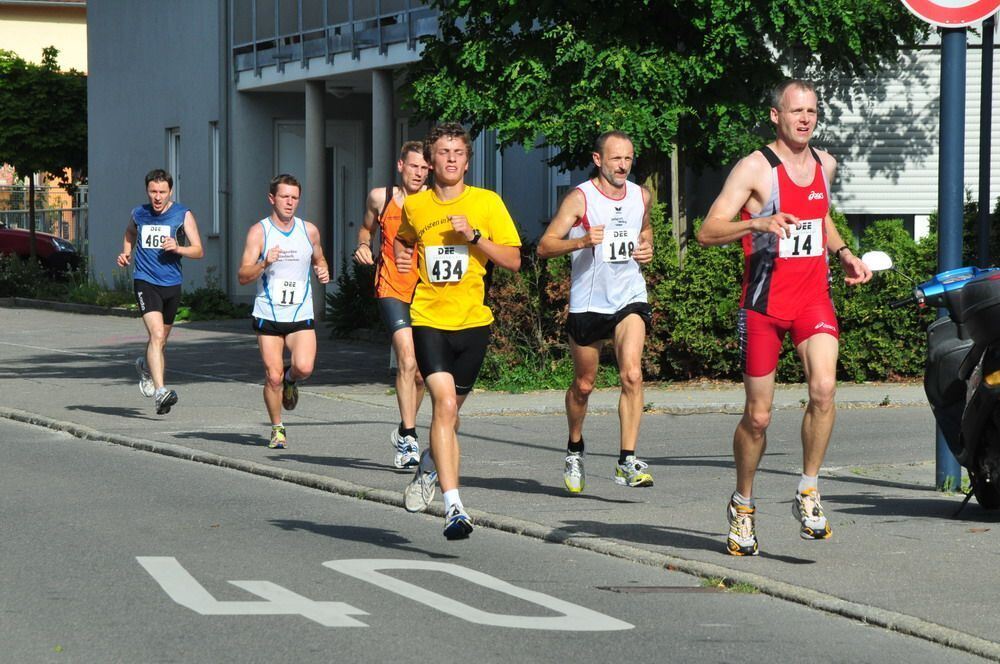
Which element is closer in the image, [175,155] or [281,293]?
[281,293]

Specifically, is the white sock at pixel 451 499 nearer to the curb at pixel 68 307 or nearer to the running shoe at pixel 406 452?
the running shoe at pixel 406 452

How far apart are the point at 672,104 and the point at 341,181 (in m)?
17.1

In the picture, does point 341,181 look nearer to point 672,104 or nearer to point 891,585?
point 672,104

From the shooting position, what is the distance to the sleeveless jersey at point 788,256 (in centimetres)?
768

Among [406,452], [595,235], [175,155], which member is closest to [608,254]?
[595,235]

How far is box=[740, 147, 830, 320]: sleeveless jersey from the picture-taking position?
768cm

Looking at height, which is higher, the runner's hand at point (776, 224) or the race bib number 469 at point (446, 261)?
the runner's hand at point (776, 224)

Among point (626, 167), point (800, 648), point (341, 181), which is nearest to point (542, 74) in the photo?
point (626, 167)

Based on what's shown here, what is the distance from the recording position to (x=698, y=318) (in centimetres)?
1658

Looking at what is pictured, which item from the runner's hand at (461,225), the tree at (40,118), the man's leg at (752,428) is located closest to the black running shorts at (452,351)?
the runner's hand at (461,225)

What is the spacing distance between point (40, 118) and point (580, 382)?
100 ft

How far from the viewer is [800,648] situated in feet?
20.3

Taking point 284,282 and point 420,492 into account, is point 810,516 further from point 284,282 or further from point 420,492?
point 284,282

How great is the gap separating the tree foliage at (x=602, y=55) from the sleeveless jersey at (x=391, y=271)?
511 centimetres
